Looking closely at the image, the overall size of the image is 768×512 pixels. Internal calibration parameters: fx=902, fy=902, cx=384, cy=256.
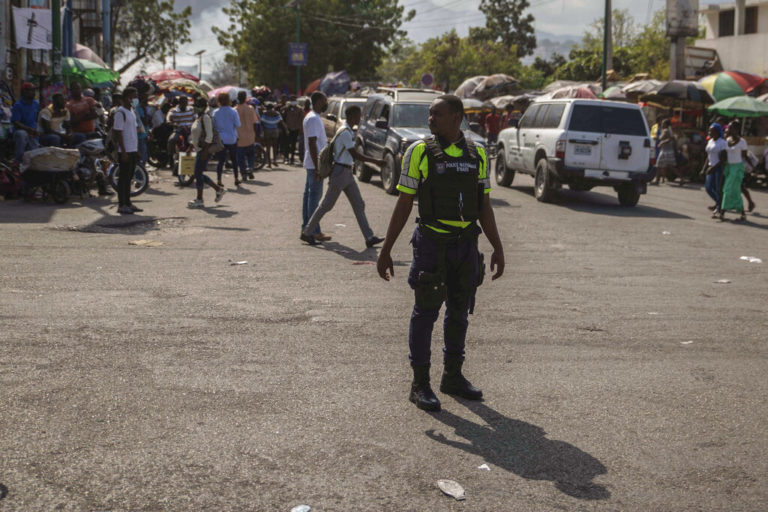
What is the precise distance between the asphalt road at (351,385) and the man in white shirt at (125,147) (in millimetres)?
2430

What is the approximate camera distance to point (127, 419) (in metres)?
4.84

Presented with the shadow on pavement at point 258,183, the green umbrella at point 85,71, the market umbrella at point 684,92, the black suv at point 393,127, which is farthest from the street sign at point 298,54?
the black suv at point 393,127

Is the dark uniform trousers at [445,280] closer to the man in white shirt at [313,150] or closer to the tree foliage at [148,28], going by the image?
the man in white shirt at [313,150]

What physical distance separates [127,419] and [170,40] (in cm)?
5261

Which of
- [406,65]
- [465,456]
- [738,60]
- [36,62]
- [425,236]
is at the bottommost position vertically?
[465,456]

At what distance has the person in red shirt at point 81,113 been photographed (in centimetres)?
1614

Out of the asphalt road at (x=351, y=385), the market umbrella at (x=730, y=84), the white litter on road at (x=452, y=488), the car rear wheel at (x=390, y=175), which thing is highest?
the market umbrella at (x=730, y=84)

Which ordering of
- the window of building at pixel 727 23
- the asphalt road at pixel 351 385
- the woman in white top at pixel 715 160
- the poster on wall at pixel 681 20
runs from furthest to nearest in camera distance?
the window of building at pixel 727 23, the poster on wall at pixel 681 20, the woman in white top at pixel 715 160, the asphalt road at pixel 351 385

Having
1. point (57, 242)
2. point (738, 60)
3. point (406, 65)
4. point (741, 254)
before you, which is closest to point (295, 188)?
point (57, 242)

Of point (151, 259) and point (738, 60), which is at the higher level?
→ point (738, 60)

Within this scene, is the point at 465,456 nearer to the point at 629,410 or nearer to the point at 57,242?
the point at 629,410

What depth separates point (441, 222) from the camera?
5.16 metres

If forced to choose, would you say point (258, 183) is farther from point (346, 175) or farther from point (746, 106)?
point (746, 106)

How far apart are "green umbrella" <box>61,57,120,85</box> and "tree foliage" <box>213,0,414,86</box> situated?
146 ft
